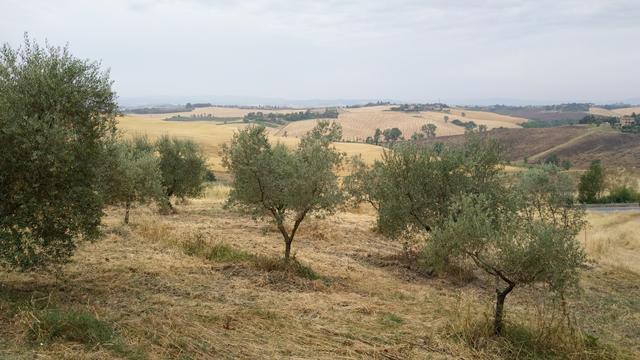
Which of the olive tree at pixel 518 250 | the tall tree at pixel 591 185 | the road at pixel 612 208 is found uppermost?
the olive tree at pixel 518 250

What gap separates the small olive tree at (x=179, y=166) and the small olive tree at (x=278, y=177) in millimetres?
15815

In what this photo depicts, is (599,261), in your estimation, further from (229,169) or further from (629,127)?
(629,127)

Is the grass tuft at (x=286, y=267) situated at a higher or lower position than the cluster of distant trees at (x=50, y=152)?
lower

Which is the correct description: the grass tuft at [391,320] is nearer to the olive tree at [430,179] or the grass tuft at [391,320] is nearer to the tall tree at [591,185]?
the olive tree at [430,179]

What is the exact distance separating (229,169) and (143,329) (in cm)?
797

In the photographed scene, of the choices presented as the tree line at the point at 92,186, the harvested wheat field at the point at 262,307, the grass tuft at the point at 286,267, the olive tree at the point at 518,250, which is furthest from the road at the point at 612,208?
the olive tree at the point at 518,250

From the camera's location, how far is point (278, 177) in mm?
16750

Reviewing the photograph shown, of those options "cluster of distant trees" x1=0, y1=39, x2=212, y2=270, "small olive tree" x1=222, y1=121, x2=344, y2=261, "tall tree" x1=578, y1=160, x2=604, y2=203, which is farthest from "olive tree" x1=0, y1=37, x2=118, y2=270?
"tall tree" x1=578, y1=160, x2=604, y2=203

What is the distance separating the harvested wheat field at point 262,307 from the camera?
1014cm

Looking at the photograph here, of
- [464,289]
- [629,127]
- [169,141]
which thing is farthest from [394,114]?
[464,289]

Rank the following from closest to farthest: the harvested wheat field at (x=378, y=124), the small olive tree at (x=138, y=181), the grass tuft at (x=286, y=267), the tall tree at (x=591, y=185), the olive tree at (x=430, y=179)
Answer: the grass tuft at (x=286, y=267), the olive tree at (x=430, y=179), the small olive tree at (x=138, y=181), the tall tree at (x=591, y=185), the harvested wheat field at (x=378, y=124)

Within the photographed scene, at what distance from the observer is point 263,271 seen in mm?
16719

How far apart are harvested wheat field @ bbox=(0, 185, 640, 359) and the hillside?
3665 inches

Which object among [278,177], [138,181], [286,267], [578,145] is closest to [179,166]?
[138,181]
